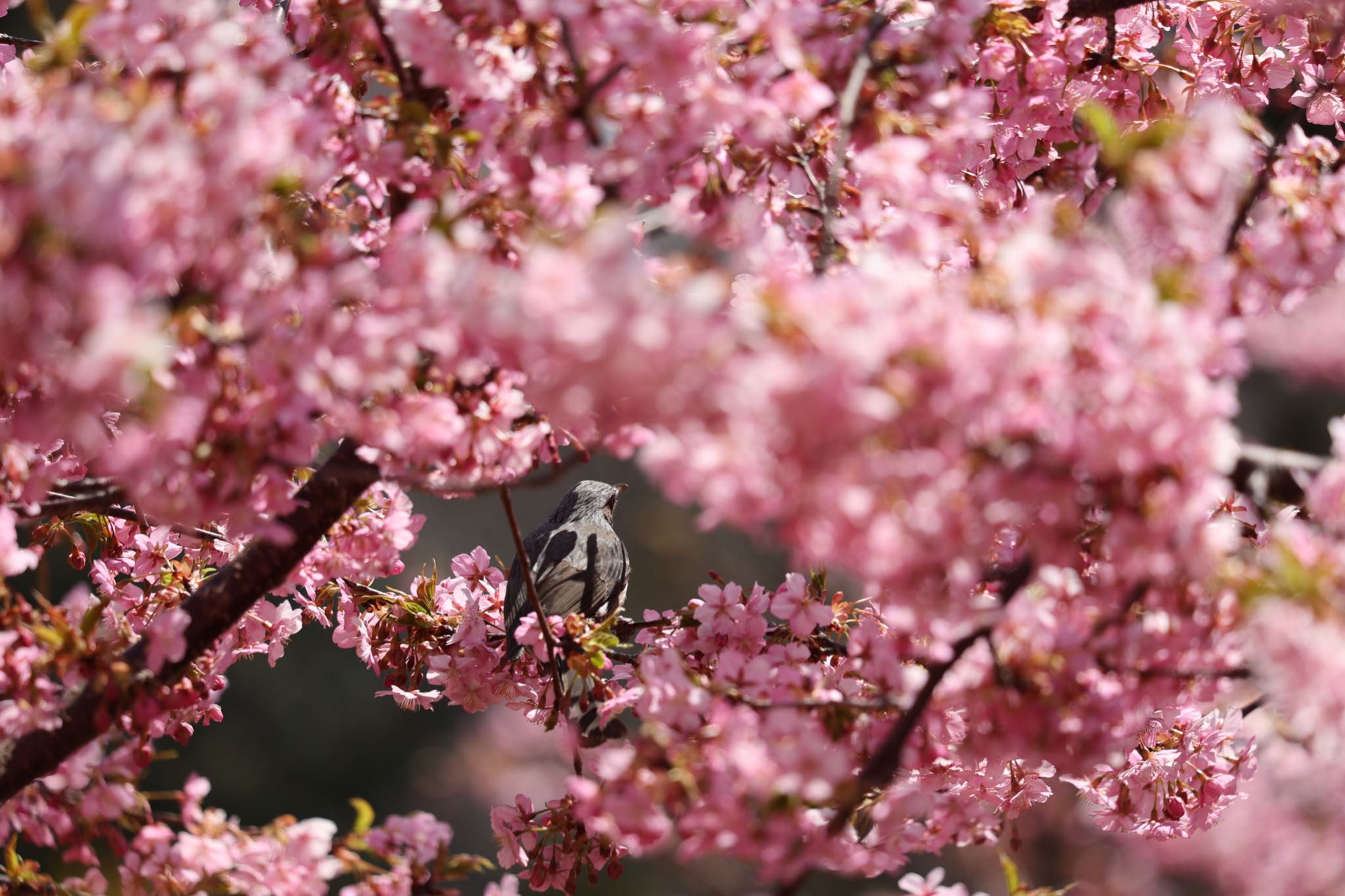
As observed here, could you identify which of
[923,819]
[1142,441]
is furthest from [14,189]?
[923,819]

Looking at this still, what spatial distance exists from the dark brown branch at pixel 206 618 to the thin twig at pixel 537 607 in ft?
0.91

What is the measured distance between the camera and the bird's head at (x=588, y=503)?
3.30 metres

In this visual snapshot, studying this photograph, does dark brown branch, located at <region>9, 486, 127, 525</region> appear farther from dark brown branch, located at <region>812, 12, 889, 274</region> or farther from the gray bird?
dark brown branch, located at <region>812, 12, 889, 274</region>

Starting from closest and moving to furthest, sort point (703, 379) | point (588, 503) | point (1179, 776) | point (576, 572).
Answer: point (703, 379) → point (1179, 776) → point (576, 572) → point (588, 503)

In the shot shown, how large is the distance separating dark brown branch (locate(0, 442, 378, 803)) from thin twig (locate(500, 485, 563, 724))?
28 cm

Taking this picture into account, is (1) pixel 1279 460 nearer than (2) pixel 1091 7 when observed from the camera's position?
Yes

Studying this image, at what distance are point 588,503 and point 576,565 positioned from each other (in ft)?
1.33

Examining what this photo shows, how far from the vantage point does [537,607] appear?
2.13 meters

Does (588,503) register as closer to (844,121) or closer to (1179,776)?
(1179,776)

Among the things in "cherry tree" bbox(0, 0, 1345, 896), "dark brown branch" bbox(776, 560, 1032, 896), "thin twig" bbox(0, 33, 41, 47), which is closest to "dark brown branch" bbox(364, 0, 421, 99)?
"cherry tree" bbox(0, 0, 1345, 896)

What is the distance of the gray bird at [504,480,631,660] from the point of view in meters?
2.65

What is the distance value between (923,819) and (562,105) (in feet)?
4.68

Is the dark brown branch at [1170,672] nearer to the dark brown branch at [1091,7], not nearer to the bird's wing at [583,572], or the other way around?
the dark brown branch at [1091,7]

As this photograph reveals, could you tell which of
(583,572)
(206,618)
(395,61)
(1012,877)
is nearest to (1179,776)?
(1012,877)
